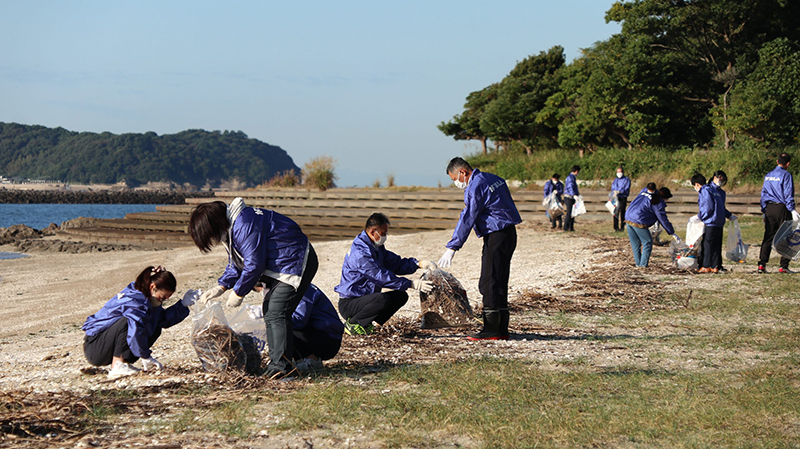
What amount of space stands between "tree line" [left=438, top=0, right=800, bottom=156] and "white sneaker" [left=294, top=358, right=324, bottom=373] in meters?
26.2

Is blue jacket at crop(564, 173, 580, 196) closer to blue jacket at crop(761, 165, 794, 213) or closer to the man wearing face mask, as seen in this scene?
blue jacket at crop(761, 165, 794, 213)

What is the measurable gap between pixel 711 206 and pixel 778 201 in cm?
99

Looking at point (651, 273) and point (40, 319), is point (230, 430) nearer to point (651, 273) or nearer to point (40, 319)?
point (40, 319)

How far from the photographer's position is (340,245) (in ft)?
64.5

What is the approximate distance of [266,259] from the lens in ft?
15.2

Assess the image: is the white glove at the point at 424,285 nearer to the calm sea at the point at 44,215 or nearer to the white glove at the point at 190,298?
the white glove at the point at 190,298

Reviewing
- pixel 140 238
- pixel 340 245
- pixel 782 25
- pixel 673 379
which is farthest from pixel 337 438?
pixel 782 25

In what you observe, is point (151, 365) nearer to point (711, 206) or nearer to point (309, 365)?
point (309, 365)

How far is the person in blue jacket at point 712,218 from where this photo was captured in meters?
10.6

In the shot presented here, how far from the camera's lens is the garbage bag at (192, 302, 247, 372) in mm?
4707

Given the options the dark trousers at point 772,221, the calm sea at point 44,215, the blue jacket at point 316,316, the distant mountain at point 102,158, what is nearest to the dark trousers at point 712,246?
the dark trousers at point 772,221

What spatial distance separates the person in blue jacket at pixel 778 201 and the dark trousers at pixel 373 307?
23.4 feet

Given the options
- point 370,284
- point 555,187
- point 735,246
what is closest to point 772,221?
point 735,246

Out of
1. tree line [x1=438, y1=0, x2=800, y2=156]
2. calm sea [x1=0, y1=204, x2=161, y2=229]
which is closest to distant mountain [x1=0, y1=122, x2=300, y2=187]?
calm sea [x1=0, y1=204, x2=161, y2=229]
